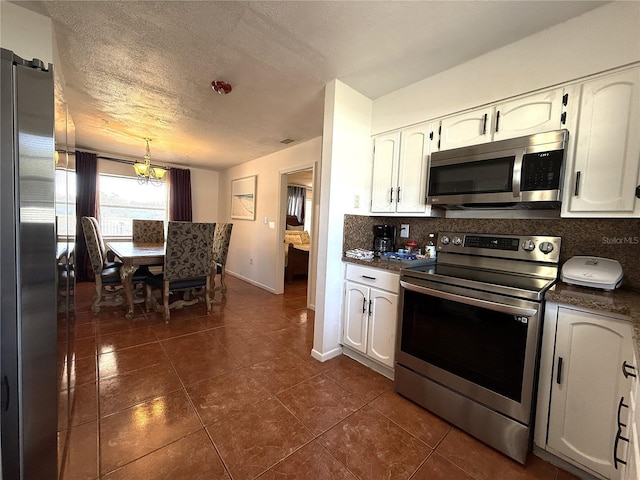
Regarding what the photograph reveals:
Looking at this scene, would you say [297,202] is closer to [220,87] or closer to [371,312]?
[220,87]

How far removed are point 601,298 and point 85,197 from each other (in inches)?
246

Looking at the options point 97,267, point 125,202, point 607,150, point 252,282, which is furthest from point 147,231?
point 607,150

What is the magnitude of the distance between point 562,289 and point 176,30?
8.51ft

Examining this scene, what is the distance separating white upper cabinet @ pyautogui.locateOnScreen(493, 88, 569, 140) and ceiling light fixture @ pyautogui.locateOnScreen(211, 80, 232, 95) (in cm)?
204

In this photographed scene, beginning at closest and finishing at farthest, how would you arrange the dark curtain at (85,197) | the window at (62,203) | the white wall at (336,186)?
the window at (62,203) < the white wall at (336,186) < the dark curtain at (85,197)

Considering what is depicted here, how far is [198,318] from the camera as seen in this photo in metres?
3.04

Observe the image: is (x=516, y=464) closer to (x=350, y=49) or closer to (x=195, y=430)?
(x=195, y=430)

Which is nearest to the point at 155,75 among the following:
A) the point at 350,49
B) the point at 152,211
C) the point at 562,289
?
the point at 350,49

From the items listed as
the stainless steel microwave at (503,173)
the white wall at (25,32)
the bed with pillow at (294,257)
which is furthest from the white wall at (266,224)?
the white wall at (25,32)

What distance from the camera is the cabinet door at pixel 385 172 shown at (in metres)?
2.19

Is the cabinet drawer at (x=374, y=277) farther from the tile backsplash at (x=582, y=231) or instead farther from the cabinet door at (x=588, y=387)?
the cabinet door at (x=588, y=387)

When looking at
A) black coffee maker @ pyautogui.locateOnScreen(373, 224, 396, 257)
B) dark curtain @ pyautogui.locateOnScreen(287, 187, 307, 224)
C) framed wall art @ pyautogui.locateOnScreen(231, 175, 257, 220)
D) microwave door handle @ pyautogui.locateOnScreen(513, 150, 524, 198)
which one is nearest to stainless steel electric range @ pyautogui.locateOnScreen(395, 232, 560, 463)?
microwave door handle @ pyautogui.locateOnScreen(513, 150, 524, 198)

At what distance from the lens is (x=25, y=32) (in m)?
1.47

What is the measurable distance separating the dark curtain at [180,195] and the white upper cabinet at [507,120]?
5.05 metres
